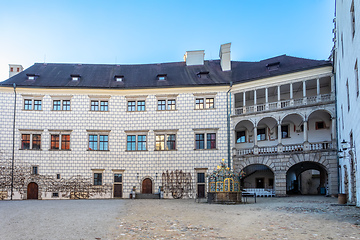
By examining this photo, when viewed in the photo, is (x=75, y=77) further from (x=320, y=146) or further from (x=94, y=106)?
(x=320, y=146)

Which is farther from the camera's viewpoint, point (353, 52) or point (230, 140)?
A: point (230, 140)

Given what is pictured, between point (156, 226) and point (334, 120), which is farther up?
point (334, 120)

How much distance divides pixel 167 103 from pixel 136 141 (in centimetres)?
367

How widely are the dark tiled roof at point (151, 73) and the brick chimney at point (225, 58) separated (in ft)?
1.52

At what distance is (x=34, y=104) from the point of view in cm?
2877

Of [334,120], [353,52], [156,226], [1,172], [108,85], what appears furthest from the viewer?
[108,85]

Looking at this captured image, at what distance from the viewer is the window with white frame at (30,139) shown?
28297 mm

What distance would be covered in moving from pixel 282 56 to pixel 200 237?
23610mm

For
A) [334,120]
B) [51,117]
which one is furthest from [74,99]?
[334,120]

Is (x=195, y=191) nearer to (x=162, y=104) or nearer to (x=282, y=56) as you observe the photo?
(x=162, y=104)

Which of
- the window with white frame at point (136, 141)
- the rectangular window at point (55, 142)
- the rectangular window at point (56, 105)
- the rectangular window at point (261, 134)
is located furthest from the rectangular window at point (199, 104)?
the rectangular window at point (55, 142)

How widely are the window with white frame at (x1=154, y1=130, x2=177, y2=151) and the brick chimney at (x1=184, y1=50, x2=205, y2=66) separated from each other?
694 cm

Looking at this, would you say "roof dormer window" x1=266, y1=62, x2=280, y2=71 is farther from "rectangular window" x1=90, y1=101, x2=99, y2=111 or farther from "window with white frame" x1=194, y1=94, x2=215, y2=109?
"rectangular window" x1=90, y1=101, x2=99, y2=111

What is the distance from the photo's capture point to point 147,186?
28.4 m
